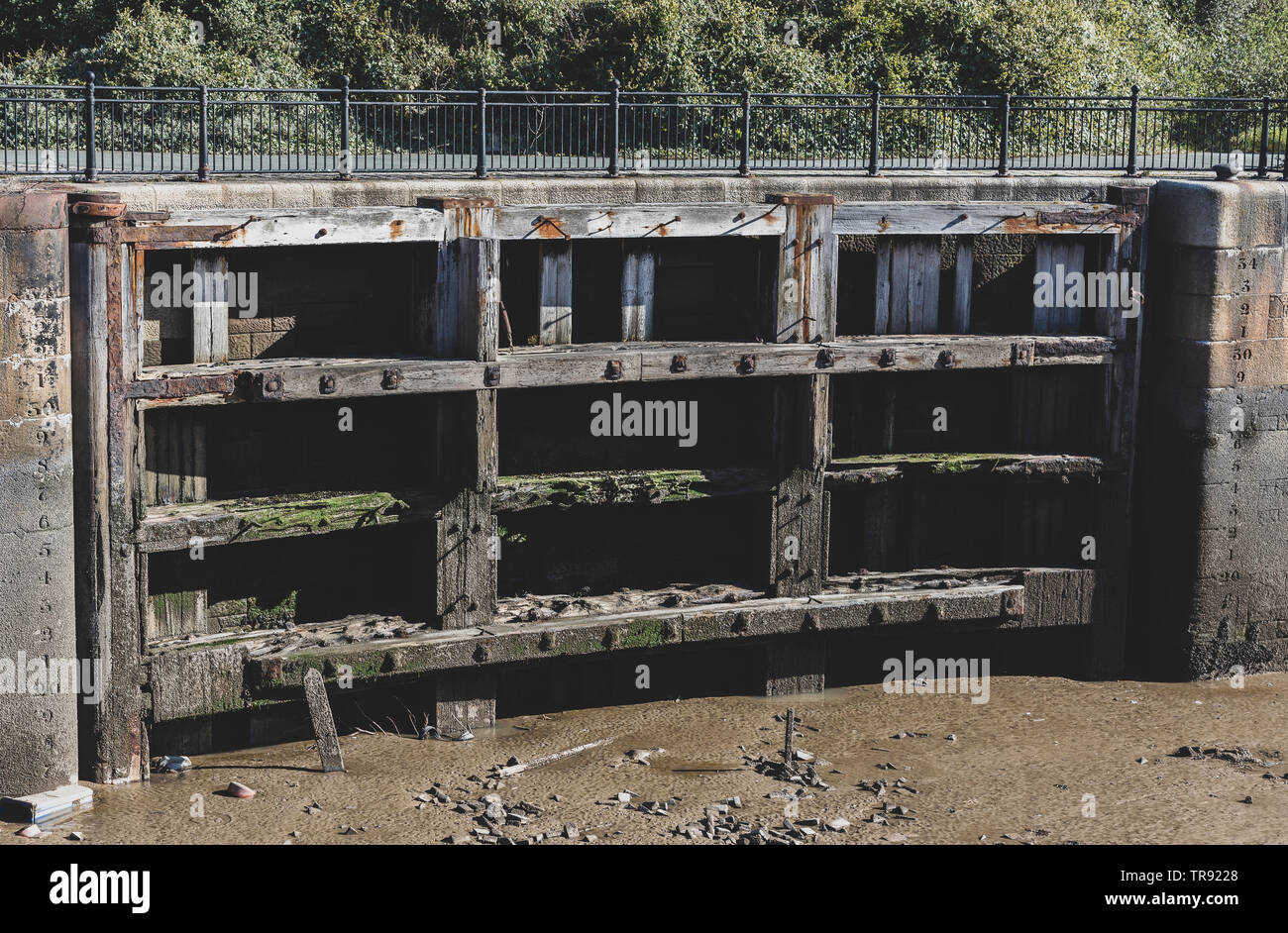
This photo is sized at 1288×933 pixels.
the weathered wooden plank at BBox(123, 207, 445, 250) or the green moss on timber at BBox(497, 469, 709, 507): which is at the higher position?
the weathered wooden plank at BBox(123, 207, 445, 250)

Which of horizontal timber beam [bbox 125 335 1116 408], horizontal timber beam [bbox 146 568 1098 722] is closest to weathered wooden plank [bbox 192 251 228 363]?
horizontal timber beam [bbox 125 335 1116 408]

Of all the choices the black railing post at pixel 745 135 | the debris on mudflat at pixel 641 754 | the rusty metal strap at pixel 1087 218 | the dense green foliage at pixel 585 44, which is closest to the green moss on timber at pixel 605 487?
the debris on mudflat at pixel 641 754

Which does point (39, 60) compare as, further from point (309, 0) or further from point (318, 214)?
point (318, 214)

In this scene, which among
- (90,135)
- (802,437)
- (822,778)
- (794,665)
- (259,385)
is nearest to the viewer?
(259,385)

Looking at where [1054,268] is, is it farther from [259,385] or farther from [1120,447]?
[259,385]

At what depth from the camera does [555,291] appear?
18.4 meters

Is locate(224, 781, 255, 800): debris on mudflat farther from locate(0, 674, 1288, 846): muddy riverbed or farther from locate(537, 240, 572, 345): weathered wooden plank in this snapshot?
locate(537, 240, 572, 345): weathered wooden plank

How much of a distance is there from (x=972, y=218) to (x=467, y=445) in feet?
21.2

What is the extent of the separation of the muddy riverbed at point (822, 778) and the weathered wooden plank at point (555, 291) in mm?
4301

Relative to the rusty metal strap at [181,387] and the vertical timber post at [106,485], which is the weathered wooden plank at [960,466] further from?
the vertical timber post at [106,485]

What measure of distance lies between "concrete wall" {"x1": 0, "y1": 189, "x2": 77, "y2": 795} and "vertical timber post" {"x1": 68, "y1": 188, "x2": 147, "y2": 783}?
170mm

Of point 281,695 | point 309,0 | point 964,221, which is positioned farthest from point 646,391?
point 309,0

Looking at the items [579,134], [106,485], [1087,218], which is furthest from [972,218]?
[106,485]

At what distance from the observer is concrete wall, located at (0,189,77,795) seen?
1514 cm
